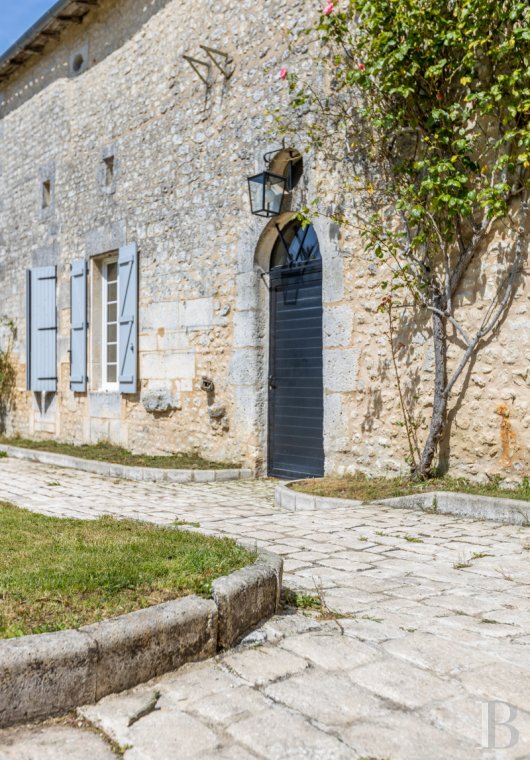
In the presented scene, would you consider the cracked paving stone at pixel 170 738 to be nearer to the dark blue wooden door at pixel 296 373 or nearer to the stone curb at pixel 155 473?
the dark blue wooden door at pixel 296 373

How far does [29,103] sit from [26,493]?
8298mm

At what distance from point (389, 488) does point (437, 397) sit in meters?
0.85

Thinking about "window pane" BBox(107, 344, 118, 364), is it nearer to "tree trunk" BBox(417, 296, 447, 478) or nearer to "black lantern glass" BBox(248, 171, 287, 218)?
"black lantern glass" BBox(248, 171, 287, 218)

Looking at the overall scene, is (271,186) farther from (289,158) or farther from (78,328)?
(78,328)

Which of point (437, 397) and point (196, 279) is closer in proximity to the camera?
point (437, 397)

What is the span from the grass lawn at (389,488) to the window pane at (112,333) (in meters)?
4.85

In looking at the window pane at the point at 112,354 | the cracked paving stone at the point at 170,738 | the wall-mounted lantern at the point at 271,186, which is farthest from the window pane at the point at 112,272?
the cracked paving stone at the point at 170,738

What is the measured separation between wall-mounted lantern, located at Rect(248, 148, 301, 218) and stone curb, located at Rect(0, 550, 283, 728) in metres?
5.55

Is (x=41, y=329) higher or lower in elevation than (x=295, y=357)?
higher

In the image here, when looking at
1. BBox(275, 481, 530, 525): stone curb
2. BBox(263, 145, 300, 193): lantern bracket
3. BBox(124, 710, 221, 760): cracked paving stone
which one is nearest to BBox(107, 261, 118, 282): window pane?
BBox(263, 145, 300, 193): lantern bracket

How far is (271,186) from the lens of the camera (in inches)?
311

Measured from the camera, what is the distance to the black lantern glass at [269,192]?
785cm

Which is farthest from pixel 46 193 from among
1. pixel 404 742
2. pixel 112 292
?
pixel 404 742

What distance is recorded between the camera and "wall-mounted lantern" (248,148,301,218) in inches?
309
